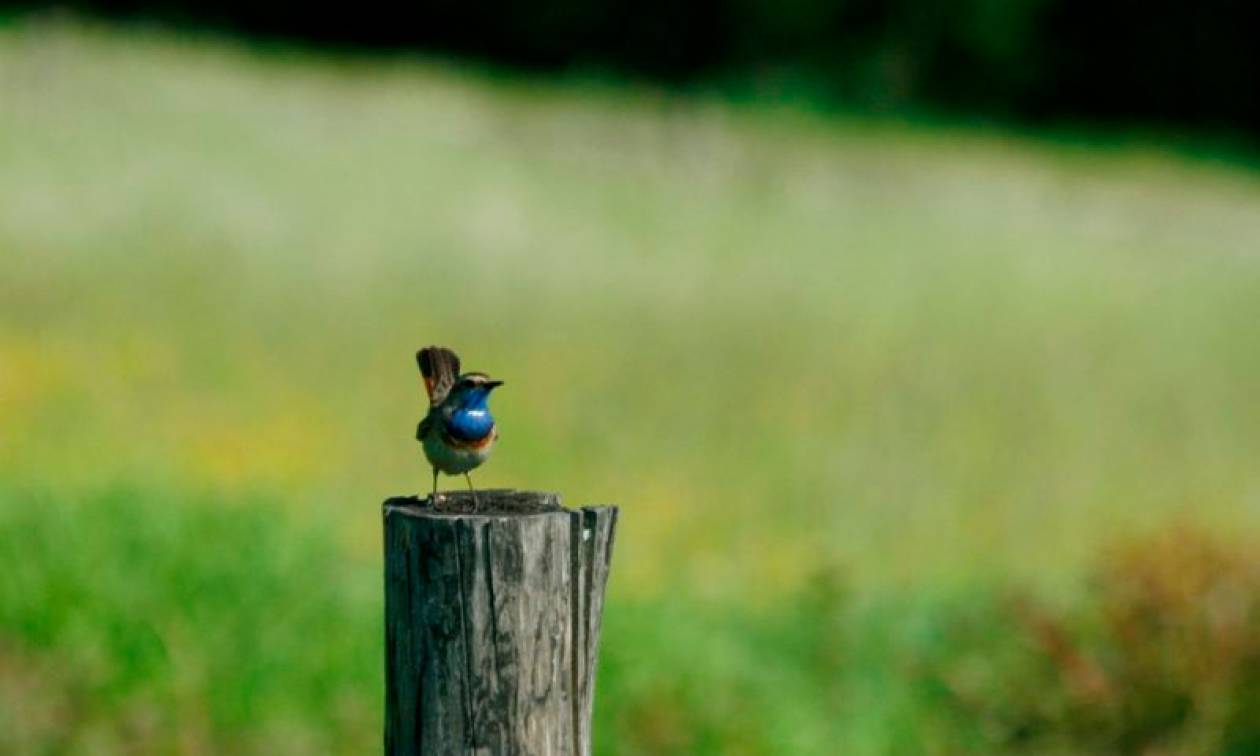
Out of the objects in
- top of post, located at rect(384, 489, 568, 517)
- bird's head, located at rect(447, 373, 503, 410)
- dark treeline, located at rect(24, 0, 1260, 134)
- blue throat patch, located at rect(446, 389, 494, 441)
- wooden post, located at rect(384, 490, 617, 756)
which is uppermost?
dark treeline, located at rect(24, 0, 1260, 134)

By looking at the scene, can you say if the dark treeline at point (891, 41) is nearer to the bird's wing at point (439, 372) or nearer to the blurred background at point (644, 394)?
the blurred background at point (644, 394)

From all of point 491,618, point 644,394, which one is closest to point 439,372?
point 491,618

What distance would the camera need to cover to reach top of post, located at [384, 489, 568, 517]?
3445 mm

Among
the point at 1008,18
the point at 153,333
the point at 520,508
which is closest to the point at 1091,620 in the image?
the point at 520,508

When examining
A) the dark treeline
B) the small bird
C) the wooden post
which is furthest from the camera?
the dark treeline

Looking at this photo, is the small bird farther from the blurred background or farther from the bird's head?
the blurred background

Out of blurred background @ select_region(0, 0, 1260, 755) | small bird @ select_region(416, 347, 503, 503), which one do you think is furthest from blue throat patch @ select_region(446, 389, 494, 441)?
blurred background @ select_region(0, 0, 1260, 755)

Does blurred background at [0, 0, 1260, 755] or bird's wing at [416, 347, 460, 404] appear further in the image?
blurred background at [0, 0, 1260, 755]

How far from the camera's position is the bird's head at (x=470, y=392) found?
11.5 feet

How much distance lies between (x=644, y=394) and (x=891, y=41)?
2180 cm

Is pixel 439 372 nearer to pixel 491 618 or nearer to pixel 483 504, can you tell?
pixel 483 504

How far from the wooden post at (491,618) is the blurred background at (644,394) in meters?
3.38

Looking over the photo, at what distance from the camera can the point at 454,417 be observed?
3525mm

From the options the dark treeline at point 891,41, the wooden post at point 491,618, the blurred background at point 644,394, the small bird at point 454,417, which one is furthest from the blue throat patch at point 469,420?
the dark treeline at point 891,41
